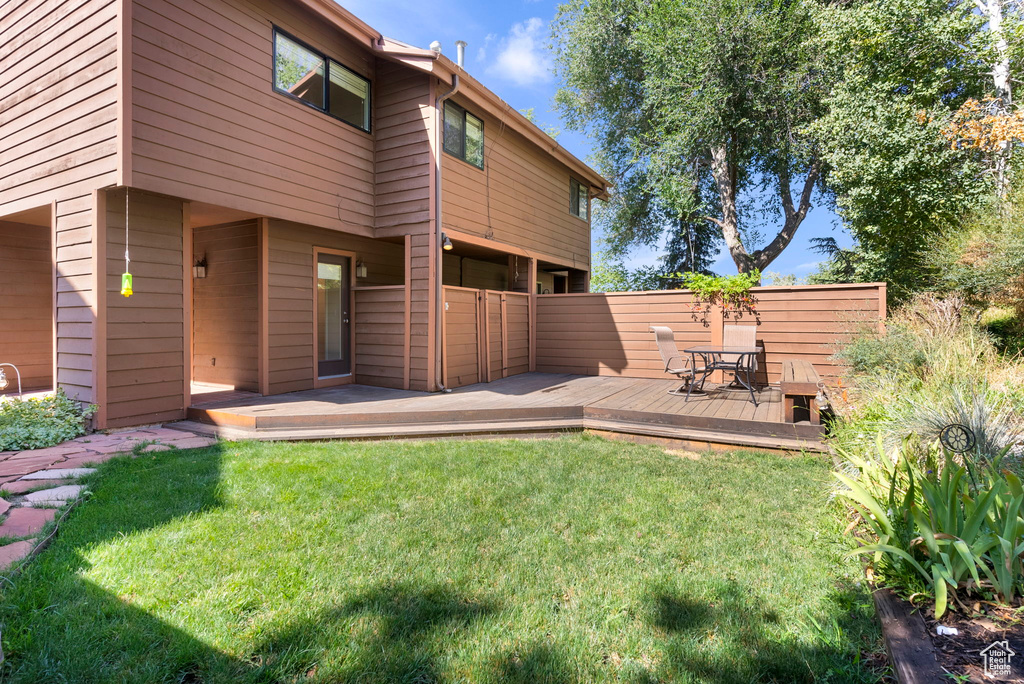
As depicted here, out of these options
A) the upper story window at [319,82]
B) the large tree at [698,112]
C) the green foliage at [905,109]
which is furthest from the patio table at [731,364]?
the large tree at [698,112]

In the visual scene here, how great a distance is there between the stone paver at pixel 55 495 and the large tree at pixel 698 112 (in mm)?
15919

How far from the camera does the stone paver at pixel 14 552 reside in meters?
2.53

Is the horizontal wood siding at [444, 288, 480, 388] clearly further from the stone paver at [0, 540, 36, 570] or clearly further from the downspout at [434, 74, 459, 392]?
the stone paver at [0, 540, 36, 570]

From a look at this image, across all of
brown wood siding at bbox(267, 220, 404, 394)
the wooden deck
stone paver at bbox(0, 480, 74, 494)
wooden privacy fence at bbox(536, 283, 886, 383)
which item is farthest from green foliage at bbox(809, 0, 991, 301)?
stone paver at bbox(0, 480, 74, 494)

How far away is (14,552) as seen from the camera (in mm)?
2633

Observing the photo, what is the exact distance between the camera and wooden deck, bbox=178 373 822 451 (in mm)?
5332

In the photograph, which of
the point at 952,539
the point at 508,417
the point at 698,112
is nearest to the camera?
A: the point at 952,539

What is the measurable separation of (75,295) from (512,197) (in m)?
7.01

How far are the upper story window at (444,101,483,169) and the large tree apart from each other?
8.88m

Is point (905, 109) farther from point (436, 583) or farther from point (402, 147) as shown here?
point (436, 583)

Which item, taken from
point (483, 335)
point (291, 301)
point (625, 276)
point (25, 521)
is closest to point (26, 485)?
point (25, 521)

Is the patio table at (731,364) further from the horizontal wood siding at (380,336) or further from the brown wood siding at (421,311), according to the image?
the horizontal wood siding at (380,336)

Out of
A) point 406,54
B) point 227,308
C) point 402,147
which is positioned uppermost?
point 406,54

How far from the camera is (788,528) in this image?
3158 mm
